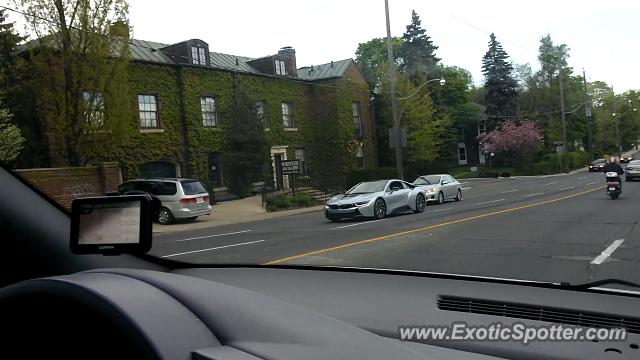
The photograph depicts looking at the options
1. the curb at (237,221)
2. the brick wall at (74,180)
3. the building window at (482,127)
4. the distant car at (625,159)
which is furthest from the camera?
the building window at (482,127)

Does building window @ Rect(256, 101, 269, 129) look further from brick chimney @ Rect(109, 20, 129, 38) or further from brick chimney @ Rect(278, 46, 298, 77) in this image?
brick chimney @ Rect(109, 20, 129, 38)

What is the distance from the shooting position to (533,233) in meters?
3.83

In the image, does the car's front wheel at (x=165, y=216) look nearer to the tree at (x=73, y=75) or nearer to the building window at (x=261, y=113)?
the tree at (x=73, y=75)

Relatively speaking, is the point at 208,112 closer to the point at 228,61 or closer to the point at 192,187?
the point at 228,61

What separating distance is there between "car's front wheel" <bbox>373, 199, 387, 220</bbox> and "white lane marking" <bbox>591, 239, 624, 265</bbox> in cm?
424

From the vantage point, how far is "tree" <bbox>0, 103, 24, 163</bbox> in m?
2.14

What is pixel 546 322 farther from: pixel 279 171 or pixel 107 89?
pixel 279 171

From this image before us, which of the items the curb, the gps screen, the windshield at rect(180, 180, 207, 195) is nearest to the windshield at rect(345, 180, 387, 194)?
the curb

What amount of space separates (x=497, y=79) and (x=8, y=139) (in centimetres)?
745

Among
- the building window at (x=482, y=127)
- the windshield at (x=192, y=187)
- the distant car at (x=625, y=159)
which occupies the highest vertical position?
the building window at (x=482, y=127)

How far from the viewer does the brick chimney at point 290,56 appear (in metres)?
3.78

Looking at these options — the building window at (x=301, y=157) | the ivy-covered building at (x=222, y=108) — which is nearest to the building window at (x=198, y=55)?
the ivy-covered building at (x=222, y=108)

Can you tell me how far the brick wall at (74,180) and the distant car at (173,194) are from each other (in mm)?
77

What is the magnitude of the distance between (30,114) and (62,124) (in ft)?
0.45
